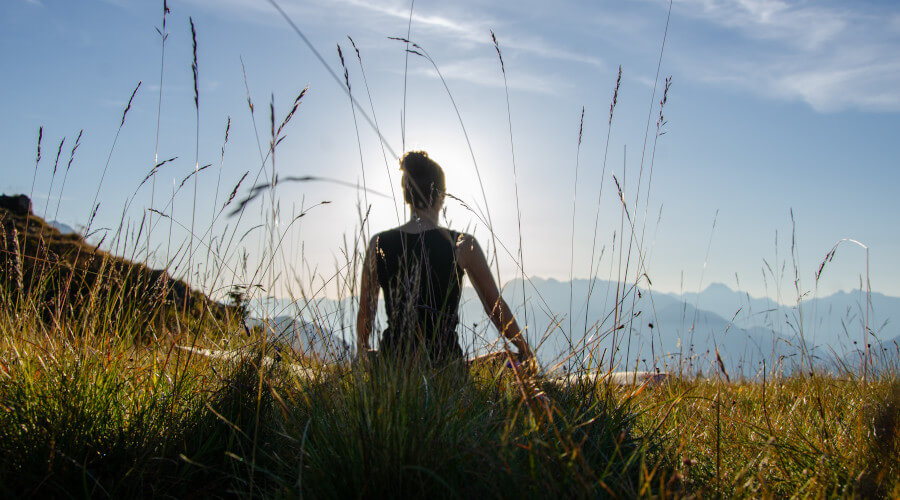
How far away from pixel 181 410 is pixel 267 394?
0.83 feet

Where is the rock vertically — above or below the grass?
above

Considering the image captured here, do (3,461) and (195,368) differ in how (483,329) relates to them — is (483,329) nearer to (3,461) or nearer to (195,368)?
(195,368)

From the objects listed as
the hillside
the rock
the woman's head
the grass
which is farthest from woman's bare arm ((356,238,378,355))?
the rock

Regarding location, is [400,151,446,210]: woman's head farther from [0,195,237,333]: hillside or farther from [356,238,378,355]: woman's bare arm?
[0,195,237,333]: hillside

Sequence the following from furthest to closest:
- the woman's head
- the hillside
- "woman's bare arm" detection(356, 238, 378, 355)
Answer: the woman's head < the hillside < "woman's bare arm" detection(356, 238, 378, 355)

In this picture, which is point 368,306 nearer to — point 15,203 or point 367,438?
point 367,438

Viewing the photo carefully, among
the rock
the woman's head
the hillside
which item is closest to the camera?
the hillside

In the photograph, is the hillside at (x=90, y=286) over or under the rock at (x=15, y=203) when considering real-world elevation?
under

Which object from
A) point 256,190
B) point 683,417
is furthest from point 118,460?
point 683,417

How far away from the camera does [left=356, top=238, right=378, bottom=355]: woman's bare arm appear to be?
106cm

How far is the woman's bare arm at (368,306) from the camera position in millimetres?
1063

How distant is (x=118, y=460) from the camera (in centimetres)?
131

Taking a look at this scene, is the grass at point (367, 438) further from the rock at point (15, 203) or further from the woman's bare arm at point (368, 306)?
the rock at point (15, 203)

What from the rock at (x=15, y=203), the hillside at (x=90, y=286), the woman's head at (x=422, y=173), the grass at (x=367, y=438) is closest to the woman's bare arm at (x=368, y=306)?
the grass at (x=367, y=438)
